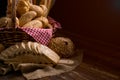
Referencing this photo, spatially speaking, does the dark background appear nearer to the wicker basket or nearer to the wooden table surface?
the wooden table surface

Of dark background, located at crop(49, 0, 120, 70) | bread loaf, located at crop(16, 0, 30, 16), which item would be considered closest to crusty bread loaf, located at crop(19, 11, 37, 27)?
bread loaf, located at crop(16, 0, 30, 16)

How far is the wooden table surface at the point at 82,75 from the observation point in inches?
43.4

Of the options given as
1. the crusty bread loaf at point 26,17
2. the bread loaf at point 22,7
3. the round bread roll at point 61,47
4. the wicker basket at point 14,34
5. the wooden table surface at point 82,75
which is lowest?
the wooden table surface at point 82,75

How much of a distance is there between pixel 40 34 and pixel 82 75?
32 centimetres

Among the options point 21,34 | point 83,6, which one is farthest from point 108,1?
point 21,34

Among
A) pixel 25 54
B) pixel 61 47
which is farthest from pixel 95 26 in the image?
pixel 25 54

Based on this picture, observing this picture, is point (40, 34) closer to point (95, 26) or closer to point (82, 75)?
point (82, 75)

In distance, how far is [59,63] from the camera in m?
1.24

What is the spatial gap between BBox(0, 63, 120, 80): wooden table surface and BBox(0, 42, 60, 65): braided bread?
0.08 m

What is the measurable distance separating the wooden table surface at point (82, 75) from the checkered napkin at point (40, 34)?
8.7 inches

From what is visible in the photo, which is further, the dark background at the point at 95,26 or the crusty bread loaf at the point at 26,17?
the dark background at the point at 95,26

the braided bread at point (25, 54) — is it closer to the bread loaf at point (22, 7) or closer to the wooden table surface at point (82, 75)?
the wooden table surface at point (82, 75)

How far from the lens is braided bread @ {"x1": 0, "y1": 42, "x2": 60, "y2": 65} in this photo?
1.14 metres

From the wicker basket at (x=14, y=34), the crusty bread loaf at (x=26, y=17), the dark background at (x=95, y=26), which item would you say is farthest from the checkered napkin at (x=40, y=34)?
Answer: the dark background at (x=95, y=26)
